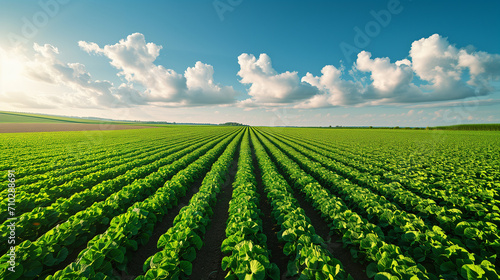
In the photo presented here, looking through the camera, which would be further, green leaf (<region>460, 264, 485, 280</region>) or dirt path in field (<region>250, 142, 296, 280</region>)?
dirt path in field (<region>250, 142, 296, 280</region>)

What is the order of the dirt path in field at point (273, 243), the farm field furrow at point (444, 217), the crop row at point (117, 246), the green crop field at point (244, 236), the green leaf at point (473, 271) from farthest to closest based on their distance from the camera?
the dirt path in field at point (273, 243) < the farm field furrow at point (444, 217) < the green crop field at point (244, 236) < the crop row at point (117, 246) < the green leaf at point (473, 271)

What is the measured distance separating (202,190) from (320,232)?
224 inches

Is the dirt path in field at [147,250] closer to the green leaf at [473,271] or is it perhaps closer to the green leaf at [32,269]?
the green leaf at [32,269]

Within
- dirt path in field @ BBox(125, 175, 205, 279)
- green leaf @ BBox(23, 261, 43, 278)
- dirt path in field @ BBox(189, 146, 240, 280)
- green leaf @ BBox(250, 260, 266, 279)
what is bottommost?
dirt path in field @ BBox(189, 146, 240, 280)

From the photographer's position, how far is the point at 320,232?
7.23 meters

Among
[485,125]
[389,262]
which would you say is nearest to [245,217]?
[389,262]

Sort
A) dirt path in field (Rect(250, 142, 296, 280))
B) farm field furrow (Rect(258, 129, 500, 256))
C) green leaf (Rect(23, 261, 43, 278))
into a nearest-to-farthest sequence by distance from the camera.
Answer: green leaf (Rect(23, 261, 43, 278)) → farm field furrow (Rect(258, 129, 500, 256)) → dirt path in field (Rect(250, 142, 296, 280))

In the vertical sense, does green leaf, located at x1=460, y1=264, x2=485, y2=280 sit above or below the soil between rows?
above

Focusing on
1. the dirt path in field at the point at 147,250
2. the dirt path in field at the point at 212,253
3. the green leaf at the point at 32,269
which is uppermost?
the green leaf at the point at 32,269

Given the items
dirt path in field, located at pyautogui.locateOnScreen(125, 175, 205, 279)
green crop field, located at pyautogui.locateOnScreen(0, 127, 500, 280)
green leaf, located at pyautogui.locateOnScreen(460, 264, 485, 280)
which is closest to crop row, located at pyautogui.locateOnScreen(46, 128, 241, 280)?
green crop field, located at pyautogui.locateOnScreen(0, 127, 500, 280)

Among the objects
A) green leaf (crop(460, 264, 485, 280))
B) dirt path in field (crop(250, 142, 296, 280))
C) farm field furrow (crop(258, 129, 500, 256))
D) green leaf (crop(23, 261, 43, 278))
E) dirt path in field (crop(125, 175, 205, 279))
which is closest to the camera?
green leaf (crop(460, 264, 485, 280))

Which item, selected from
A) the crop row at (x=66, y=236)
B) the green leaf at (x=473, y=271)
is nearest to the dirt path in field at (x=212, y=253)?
the crop row at (x=66, y=236)

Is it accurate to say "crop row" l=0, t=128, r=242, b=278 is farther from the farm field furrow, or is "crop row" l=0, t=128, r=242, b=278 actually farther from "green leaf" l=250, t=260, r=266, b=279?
the farm field furrow

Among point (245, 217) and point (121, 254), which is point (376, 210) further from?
point (121, 254)
